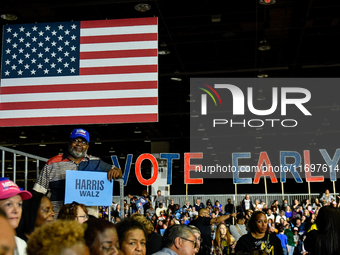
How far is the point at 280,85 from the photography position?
74.7ft

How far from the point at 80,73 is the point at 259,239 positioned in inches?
177

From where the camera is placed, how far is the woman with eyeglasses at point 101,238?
257 centimetres

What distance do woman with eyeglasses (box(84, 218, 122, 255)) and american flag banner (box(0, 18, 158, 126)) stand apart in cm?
536

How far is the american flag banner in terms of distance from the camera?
817 cm

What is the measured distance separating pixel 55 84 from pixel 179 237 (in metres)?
5.13

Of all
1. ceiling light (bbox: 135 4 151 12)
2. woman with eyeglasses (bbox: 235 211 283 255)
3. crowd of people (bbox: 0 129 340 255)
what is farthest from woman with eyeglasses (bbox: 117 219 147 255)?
ceiling light (bbox: 135 4 151 12)

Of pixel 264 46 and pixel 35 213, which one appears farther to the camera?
pixel 264 46

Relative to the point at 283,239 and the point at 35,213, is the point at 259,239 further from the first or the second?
the point at 283,239

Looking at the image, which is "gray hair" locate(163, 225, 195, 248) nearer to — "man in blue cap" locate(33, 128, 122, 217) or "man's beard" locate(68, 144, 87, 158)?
"man in blue cap" locate(33, 128, 122, 217)

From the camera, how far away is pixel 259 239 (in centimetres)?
566

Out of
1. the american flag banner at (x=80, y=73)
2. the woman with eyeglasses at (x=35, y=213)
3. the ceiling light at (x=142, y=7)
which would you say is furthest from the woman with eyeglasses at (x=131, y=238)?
the ceiling light at (x=142, y=7)

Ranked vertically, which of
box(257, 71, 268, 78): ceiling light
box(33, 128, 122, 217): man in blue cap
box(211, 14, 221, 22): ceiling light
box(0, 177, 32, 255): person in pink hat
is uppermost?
box(211, 14, 221, 22): ceiling light

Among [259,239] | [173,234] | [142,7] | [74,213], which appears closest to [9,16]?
[142,7]

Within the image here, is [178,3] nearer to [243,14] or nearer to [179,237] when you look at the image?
[243,14]
